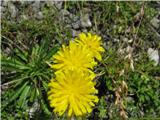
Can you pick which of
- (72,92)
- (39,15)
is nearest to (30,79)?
(39,15)

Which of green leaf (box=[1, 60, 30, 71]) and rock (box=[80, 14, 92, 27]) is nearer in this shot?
green leaf (box=[1, 60, 30, 71])

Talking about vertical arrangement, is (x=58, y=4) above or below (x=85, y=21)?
above

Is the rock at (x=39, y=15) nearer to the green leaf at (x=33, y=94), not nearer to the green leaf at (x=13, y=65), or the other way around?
the green leaf at (x=13, y=65)

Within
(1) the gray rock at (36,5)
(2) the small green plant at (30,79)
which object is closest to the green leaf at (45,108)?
(2) the small green plant at (30,79)

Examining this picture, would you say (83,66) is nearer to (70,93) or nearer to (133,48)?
(70,93)

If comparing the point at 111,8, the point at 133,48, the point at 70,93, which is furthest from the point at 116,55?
the point at 70,93

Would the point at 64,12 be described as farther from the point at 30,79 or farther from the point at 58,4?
the point at 30,79

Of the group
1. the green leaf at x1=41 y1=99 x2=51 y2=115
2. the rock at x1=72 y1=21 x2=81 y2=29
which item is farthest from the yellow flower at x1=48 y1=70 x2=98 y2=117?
the rock at x1=72 y1=21 x2=81 y2=29

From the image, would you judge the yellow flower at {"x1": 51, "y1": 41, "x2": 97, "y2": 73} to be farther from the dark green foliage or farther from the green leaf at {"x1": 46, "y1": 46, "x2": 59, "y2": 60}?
the green leaf at {"x1": 46, "y1": 46, "x2": 59, "y2": 60}
